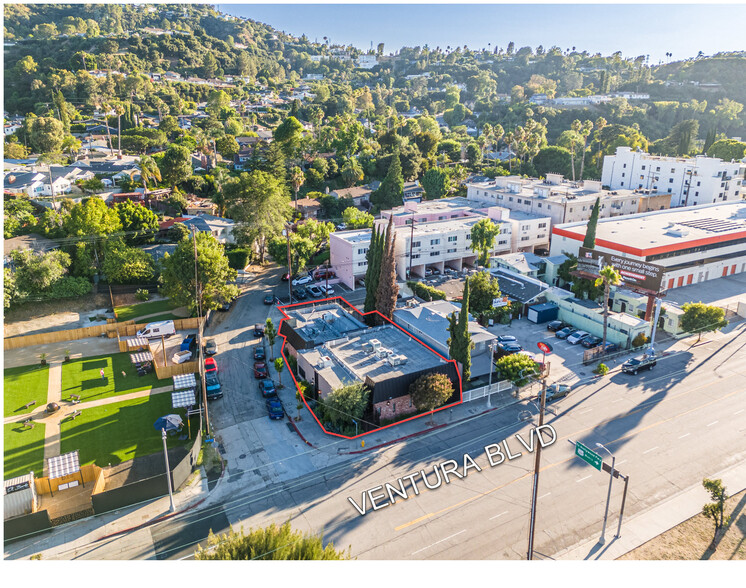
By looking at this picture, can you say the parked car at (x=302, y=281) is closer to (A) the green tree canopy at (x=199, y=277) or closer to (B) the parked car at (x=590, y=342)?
(A) the green tree canopy at (x=199, y=277)

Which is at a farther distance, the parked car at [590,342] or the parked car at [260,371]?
the parked car at [590,342]

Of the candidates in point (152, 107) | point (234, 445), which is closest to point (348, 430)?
point (234, 445)

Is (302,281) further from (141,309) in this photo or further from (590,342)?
(590,342)

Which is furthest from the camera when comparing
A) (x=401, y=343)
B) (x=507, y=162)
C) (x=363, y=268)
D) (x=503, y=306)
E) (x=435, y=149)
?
(x=507, y=162)

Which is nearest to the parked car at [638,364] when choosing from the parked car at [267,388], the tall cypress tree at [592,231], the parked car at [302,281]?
the tall cypress tree at [592,231]

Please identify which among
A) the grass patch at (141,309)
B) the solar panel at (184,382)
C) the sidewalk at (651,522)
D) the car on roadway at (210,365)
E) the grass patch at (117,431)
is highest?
the solar panel at (184,382)

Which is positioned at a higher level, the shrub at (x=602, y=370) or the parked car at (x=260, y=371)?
the shrub at (x=602, y=370)

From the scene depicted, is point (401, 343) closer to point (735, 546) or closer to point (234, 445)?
point (234, 445)

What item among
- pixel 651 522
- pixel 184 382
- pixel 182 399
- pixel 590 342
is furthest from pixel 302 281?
pixel 651 522
